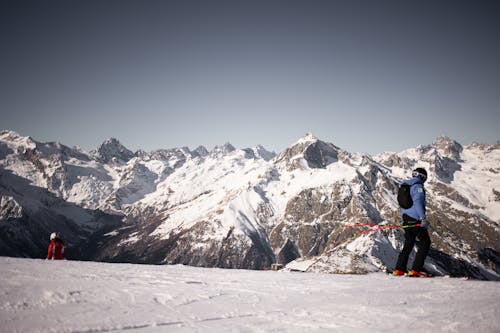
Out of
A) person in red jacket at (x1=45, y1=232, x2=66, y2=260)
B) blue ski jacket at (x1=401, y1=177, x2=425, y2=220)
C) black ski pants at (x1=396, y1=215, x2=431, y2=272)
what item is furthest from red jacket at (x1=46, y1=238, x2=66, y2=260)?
blue ski jacket at (x1=401, y1=177, x2=425, y2=220)

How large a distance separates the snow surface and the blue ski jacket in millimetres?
3619

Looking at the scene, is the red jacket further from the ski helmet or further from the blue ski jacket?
the ski helmet

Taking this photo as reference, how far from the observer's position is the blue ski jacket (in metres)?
12.8

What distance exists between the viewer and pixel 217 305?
6.62 metres

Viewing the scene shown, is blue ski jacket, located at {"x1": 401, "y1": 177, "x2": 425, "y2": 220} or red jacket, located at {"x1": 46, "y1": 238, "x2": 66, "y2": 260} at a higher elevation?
blue ski jacket, located at {"x1": 401, "y1": 177, "x2": 425, "y2": 220}

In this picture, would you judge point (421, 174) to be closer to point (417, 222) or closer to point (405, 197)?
point (405, 197)

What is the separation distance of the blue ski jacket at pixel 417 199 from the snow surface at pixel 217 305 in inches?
142

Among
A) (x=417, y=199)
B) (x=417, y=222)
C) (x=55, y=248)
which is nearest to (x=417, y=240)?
(x=417, y=222)

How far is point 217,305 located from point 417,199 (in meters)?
10.1

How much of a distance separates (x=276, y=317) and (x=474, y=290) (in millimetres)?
7468

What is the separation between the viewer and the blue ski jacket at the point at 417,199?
12.8 meters

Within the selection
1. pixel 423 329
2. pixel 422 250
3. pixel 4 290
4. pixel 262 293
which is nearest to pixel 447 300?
pixel 423 329

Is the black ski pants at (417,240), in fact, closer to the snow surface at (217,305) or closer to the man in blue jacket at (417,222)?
the man in blue jacket at (417,222)

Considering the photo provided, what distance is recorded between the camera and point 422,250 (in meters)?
13.1
